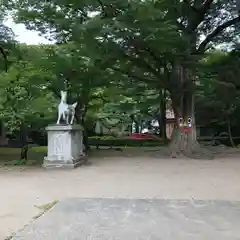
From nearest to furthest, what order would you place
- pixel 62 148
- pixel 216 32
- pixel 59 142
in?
1. pixel 62 148
2. pixel 59 142
3. pixel 216 32

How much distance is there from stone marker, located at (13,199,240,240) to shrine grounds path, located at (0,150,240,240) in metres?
0.52

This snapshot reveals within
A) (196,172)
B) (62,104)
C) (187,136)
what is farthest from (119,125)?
(196,172)

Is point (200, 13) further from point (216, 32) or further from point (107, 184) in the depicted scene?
point (107, 184)

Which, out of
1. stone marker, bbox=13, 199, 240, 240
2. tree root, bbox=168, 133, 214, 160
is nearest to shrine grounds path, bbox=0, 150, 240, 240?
stone marker, bbox=13, 199, 240, 240

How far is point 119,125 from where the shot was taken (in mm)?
35719

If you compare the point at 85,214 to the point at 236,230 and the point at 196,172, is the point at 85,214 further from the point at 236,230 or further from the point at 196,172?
the point at 196,172

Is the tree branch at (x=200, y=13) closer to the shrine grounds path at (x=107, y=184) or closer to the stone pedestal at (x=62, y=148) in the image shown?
the shrine grounds path at (x=107, y=184)

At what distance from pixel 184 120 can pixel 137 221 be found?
14.6 metres

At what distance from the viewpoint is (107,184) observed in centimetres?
999

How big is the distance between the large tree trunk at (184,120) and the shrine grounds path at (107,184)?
4441 millimetres

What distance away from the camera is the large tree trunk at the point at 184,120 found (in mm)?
18953

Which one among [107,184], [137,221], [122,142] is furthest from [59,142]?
[122,142]

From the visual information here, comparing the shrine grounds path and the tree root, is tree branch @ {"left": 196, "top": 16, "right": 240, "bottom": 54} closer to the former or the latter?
the tree root

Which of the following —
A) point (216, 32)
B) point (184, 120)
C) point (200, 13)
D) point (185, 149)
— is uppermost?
point (200, 13)
